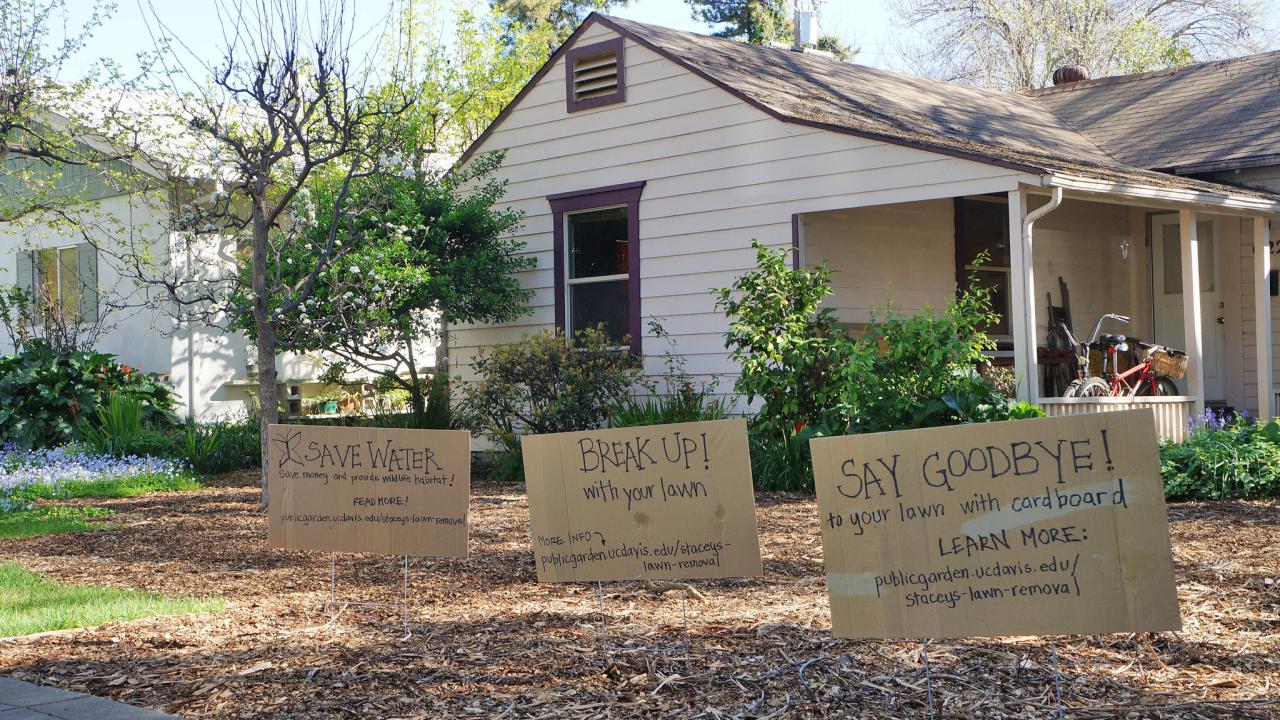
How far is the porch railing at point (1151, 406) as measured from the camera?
1070 centimetres

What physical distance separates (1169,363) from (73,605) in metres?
9.87

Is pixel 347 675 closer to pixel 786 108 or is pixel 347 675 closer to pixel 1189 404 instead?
pixel 786 108

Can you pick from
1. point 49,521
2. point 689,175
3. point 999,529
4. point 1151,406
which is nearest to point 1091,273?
point 1151,406

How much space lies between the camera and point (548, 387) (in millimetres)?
12156

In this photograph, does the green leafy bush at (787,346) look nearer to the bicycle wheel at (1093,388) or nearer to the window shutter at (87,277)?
the bicycle wheel at (1093,388)

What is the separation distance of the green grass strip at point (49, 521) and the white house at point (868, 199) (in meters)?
5.05

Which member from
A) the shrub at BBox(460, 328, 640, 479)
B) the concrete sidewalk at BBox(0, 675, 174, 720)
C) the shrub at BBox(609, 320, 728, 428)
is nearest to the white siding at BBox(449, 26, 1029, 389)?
the shrub at BBox(609, 320, 728, 428)

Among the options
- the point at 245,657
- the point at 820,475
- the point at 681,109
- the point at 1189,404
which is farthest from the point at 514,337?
the point at 820,475

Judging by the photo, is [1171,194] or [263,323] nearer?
[263,323]

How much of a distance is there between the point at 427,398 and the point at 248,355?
16.4 ft

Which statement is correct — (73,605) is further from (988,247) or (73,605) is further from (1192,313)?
(988,247)

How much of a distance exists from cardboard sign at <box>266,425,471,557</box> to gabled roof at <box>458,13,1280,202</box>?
6.18m

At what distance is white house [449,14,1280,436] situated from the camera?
1126 centimetres

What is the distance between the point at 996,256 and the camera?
13.9m
